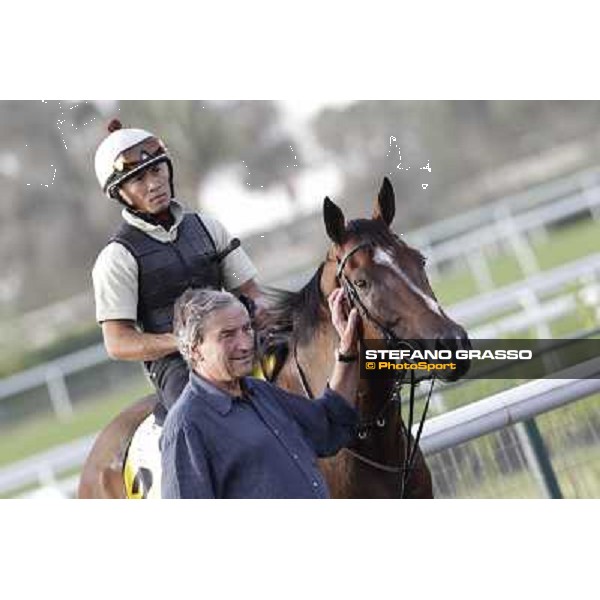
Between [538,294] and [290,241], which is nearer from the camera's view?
[290,241]

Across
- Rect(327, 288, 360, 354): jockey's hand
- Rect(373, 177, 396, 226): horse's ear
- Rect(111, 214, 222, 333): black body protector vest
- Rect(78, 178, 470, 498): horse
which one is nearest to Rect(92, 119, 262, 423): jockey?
Rect(111, 214, 222, 333): black body protector vest

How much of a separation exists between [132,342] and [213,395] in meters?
0.80

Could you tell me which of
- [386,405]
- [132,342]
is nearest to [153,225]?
[132,342]

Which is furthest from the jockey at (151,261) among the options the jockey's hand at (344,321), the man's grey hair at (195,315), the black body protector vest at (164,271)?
the man's grey hair at (195,315)

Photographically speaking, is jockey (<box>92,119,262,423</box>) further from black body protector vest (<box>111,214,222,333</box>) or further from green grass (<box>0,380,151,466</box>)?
green grass (<box>0,380,151,466</box>)

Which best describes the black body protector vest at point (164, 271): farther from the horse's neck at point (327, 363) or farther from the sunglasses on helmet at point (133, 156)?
the horse's neck at point (327, 363)

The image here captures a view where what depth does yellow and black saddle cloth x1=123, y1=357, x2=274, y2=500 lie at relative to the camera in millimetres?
4859

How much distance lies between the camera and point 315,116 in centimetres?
500

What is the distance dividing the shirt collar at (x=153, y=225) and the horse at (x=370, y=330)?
40 centimetres

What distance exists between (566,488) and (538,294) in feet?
2.94

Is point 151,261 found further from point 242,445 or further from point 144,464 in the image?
point 242,445

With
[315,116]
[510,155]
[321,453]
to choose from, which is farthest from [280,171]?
[321,453]

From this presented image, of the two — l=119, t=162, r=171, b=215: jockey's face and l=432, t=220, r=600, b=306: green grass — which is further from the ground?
l=119, t=162, r=171, b=215: jockey's face
